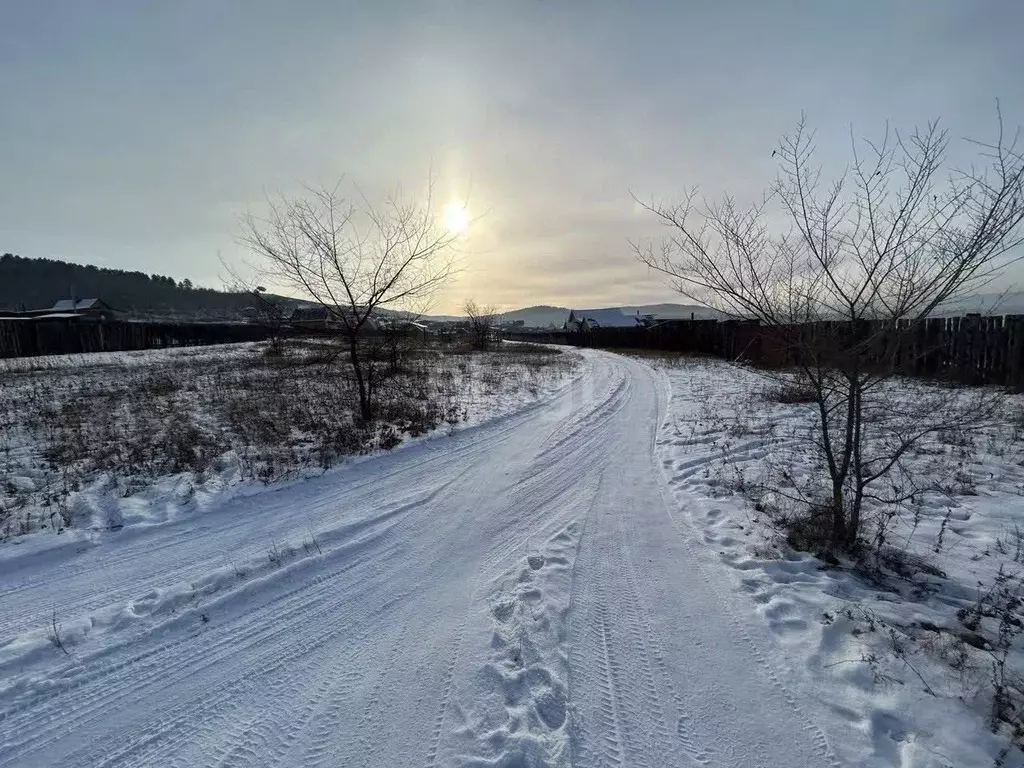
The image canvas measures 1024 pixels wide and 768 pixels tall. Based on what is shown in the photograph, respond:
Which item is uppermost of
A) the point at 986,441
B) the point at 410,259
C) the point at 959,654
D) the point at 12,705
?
the point at 410,259

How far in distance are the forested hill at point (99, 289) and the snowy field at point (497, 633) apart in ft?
287

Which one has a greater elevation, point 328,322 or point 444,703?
point 328,322

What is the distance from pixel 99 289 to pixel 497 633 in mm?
128839

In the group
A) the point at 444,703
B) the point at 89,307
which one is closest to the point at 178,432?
the point at 444,703

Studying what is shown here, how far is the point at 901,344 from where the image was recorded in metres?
3.43

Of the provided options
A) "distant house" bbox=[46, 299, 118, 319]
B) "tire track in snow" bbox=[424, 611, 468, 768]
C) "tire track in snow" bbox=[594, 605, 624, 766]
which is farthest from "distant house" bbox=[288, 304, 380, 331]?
"distant house" bbox=[46, 299, 118, 319]

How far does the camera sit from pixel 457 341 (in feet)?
125

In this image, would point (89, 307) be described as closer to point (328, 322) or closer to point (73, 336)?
point (73, 336)

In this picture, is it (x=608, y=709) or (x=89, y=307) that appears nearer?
(x=608, y=709)


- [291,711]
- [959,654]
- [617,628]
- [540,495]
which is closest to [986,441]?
[959,654]

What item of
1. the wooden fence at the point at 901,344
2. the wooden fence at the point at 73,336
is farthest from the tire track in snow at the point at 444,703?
the wooden fence at the point at 73,336

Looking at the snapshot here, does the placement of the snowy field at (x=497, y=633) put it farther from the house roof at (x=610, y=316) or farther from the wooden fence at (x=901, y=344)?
the house roof at (x=610, y=316)

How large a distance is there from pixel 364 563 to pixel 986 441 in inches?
338

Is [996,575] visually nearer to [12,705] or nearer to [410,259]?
[12,705]
